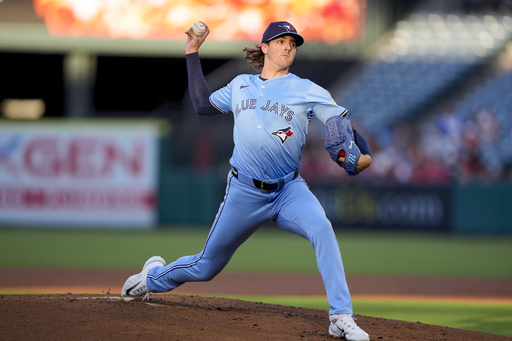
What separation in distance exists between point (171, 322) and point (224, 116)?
12941mm

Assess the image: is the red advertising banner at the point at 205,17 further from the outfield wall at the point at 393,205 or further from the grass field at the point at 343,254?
the grass field at the point at 343,254

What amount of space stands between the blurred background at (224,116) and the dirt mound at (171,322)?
903 cm

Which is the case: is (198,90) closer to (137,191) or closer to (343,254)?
(343,254)

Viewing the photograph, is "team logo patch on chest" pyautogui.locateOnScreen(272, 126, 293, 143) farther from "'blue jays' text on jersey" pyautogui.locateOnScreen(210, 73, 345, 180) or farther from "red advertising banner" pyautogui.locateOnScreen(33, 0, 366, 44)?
"red advertising banner" pyautogui.locateOnScreen(33, 0, 366, 44)

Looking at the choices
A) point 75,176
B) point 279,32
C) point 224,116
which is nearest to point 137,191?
point 75,176

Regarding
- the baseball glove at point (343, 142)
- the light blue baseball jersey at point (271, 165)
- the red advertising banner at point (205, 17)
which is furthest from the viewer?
the red advertising banner at point (205, 17)

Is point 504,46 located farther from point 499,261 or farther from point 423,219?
point 499,261

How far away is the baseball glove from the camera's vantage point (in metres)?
4.98

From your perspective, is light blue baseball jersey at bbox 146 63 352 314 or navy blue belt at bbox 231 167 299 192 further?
navy blue belt at bbox 231 167 299 192

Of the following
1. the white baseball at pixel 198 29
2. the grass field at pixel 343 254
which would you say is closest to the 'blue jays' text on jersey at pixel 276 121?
the white baseball at pixel 198 29

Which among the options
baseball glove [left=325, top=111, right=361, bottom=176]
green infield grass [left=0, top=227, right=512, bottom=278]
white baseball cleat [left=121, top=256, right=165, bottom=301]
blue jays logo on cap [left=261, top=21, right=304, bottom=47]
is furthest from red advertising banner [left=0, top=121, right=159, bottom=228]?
baseball glove [left=325, top=111, right=361, bottom=176]

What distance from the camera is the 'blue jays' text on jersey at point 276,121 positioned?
5.19m

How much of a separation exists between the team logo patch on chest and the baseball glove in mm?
270

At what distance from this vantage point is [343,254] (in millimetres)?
12641
